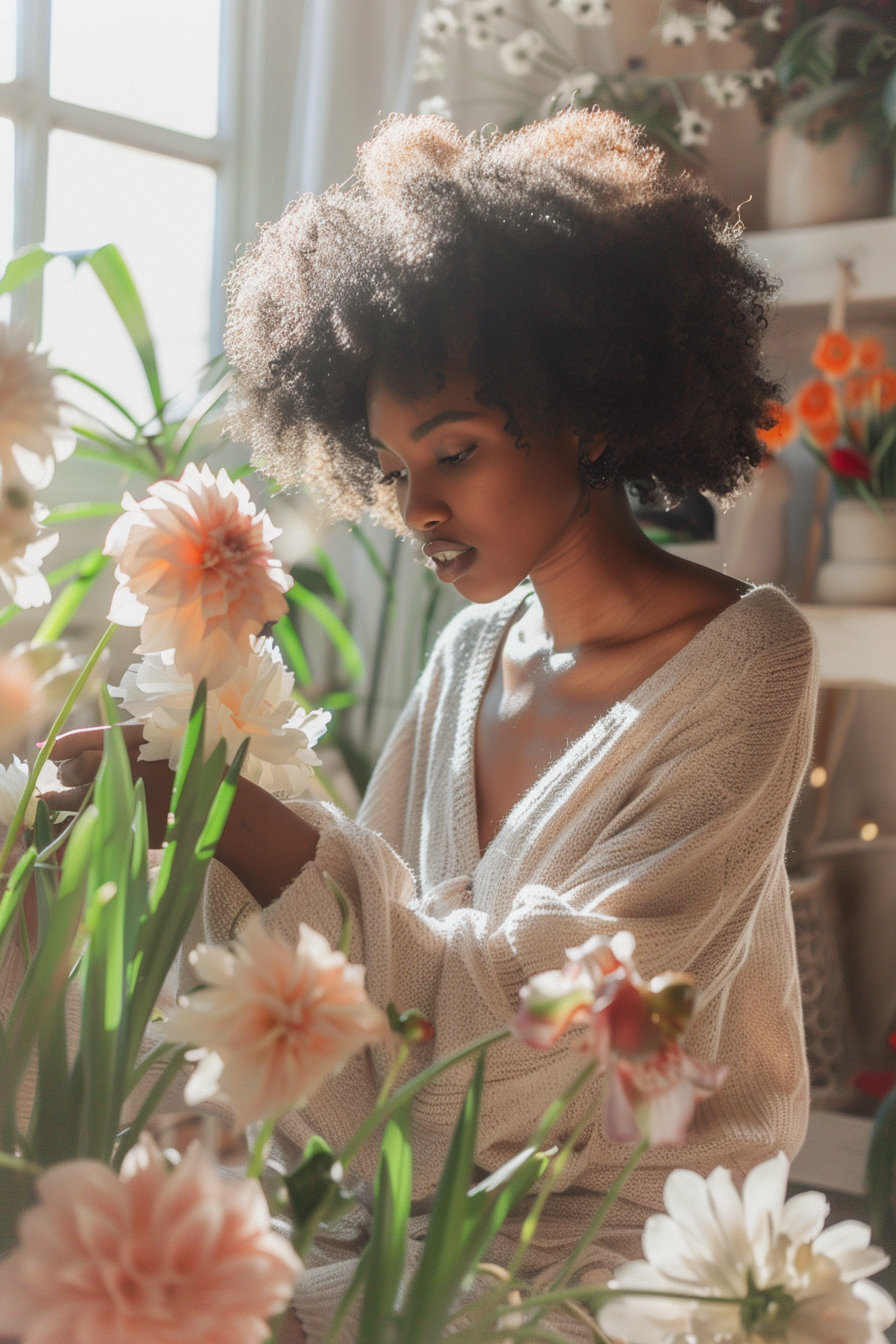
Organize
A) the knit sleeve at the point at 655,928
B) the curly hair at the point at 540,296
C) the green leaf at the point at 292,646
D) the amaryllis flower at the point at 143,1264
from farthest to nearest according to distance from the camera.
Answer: the green leaf at the point at 292,646
the curly hair at the point at 540,296
the knit sleeve at the point at 655,928
the amaryllis flower at the point at 143,1264

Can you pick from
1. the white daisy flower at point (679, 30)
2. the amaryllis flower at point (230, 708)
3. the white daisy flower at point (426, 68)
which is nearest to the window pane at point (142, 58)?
the white daisy flower at point (426, 68)

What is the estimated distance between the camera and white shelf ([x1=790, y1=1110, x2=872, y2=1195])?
74.9 inches

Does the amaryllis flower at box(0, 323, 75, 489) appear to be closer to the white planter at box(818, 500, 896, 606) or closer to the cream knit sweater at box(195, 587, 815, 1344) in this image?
the cream knit sweater at box(195, 587, 815, 1344)

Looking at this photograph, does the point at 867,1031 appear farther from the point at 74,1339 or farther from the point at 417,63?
the point at 74,1339

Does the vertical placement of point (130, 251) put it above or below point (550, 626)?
above

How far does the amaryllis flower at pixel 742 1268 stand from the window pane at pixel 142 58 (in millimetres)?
1797

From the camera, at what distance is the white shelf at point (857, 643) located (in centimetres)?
184

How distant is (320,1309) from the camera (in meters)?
0.72

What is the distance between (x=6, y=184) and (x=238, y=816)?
1.38m

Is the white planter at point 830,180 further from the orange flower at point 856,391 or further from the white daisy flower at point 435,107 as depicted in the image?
the white daisy flower at point 435,107

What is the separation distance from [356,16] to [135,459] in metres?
0.97

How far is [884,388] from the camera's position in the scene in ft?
6.02

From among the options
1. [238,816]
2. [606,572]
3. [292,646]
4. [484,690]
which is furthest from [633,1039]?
[292,646]

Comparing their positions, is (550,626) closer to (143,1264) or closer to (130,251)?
(143,1264)
